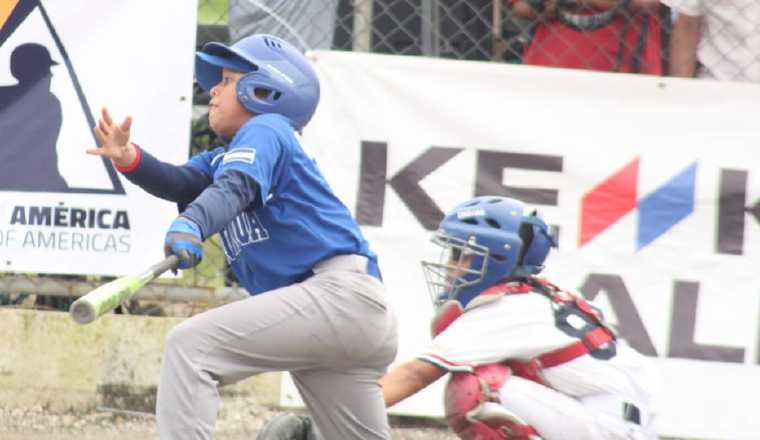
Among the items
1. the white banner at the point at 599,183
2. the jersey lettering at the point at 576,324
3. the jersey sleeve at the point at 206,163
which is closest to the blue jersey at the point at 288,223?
the jersey sleeve at the point at 206,163

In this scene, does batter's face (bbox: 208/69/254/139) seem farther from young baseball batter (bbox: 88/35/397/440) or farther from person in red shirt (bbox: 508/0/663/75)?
person in red shirt (bbox: 508/0/663/75)

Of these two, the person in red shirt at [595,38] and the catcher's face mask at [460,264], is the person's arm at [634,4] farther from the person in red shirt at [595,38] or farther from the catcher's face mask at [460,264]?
the catcher's face mask at [460,264]

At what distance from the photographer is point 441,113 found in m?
A: 6.22

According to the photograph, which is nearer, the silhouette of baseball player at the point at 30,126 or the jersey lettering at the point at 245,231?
the jersey lettering at the point at 245,231

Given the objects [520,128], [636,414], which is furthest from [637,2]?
[636,414]

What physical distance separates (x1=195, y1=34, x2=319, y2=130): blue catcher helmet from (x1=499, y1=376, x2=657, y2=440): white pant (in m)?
1.10

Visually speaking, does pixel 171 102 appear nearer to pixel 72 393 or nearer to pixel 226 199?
pixel 72 393

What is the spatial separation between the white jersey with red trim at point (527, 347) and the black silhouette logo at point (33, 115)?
2332mm

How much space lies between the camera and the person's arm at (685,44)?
6355mm

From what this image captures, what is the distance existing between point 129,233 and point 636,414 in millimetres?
2588

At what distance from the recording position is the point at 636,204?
20.5 ft

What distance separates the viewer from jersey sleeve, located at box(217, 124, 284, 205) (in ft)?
14.3

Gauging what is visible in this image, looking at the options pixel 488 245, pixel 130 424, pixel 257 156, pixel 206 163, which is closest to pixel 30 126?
pixel 130 424

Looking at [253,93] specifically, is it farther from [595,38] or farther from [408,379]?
[595,38]
